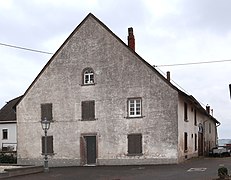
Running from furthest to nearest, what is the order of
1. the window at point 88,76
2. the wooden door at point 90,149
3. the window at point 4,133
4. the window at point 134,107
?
the window at point 4,133 → the window at point 88,76 → the wooden door at point 90,149 → the window at point 134,107

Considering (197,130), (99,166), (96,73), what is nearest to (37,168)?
(99,166)

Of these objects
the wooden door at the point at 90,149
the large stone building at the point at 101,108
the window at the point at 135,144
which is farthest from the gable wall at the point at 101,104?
the wooden door at the point at 90,149

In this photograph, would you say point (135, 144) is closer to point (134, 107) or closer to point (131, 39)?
point (134, 107)

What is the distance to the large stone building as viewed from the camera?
3106cm

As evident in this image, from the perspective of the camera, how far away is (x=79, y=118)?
33656mm

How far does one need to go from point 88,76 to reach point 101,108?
2.94 meters

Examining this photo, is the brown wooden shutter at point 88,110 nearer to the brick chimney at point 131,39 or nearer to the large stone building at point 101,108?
the large stone building at point 101,108

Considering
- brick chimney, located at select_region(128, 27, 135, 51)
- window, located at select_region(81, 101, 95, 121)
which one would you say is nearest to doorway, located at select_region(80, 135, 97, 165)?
window, located at select_region(81, 101, 95, 121)

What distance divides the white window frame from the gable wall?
0.40m

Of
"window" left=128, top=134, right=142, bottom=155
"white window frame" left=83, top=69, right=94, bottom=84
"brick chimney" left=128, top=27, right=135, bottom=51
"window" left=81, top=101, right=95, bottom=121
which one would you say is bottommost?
"window" left=128, top=134, right=142, bottom=155

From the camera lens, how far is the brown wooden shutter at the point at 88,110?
1309 inches

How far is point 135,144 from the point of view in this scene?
31.5 m

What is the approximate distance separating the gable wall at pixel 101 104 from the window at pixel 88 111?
0.36 metres

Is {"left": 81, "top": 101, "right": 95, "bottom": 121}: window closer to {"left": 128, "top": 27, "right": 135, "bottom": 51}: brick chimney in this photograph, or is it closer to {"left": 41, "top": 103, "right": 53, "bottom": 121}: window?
{"left": 41, "top": 103, "right": 53, "bottom": 121}: window
